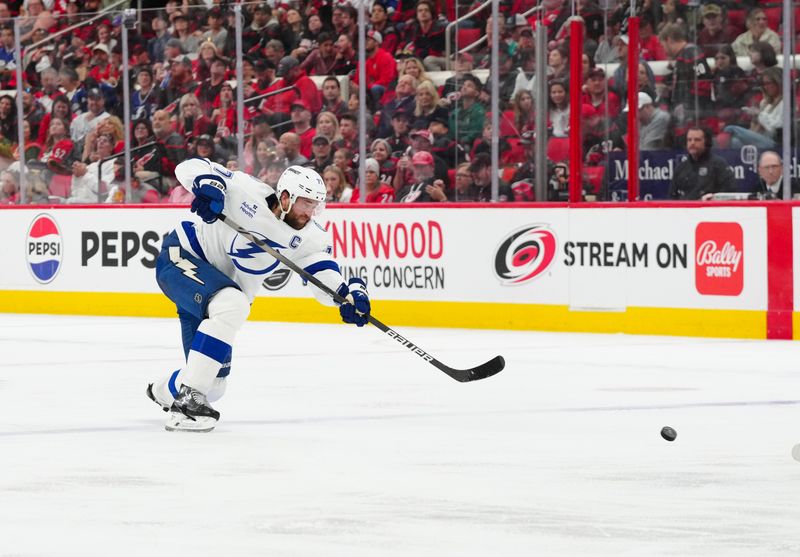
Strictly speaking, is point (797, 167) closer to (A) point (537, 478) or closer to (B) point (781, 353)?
(B) point (781, 353)

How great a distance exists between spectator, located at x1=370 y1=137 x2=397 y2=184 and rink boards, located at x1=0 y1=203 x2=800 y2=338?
0.27 m

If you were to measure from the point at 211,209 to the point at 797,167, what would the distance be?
5.06 meters

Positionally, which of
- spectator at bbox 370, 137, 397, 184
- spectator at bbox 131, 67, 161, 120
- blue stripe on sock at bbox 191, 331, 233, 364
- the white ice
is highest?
spectator at bbox 131, 67, 161, 120

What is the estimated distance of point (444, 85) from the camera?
1132 centimetres

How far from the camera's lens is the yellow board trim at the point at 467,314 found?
1046 cm

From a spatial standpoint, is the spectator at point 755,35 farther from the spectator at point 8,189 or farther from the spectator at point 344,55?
the spectator at point 8,189

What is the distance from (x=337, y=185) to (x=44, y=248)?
9.85 feet

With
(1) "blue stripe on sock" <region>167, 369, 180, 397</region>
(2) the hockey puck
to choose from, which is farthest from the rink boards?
(1) "blue stripe on sock" <region>167, 369, 180, 397</region>

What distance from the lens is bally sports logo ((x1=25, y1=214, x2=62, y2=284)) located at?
13469 millimetres

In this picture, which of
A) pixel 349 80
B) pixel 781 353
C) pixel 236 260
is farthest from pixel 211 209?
pixel 349 80

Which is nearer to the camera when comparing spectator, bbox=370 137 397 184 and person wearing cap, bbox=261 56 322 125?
spectator, bbox=370 137 397 184

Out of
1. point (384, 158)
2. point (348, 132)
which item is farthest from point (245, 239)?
point (348, 132)

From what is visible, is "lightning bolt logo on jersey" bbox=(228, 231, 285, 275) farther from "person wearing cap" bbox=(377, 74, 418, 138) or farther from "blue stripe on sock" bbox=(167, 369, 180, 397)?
"person wearing cap" bbox=(377, 74, 418, 138)

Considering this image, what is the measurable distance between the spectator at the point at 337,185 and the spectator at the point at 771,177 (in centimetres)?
328
